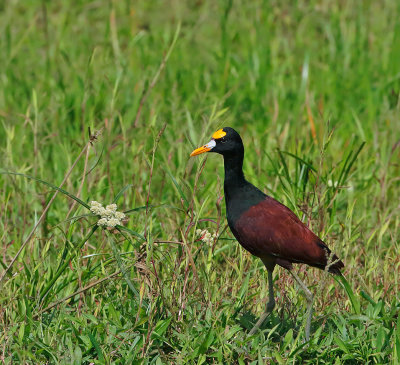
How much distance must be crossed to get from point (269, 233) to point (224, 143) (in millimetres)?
565

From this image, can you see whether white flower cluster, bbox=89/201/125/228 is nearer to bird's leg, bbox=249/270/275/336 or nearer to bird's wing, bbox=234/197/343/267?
bird's wing, bbox=234/197/343/267

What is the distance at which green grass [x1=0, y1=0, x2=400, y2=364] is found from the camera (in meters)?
3.81

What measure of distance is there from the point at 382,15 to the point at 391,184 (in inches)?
134

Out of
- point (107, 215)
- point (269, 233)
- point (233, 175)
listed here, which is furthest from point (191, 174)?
point (107, 215)

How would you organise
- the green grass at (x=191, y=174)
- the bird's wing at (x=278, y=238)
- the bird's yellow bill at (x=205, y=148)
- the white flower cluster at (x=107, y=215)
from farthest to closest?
the bird's yellow bill at (x=205, y=148)
the bird's wing at (x=278, y=238)
the green grass at (x=191, y=174)
the white flower cluster at (x=107, y=215)

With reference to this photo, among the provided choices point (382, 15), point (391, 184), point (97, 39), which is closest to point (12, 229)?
point (391, 184)

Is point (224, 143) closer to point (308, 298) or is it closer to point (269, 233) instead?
point (269, 233)

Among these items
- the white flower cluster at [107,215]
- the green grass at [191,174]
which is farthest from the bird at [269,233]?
the white flower cluster at [107,215]

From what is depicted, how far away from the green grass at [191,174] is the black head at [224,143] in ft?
0.28

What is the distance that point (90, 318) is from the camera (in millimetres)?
3883

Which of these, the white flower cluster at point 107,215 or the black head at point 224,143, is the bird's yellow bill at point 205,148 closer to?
the black head at point 224,143

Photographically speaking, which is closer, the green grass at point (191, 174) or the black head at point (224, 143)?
the green grass at point (191, 174)

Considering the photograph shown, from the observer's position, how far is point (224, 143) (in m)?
4.17

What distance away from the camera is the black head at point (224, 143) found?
163 inches
